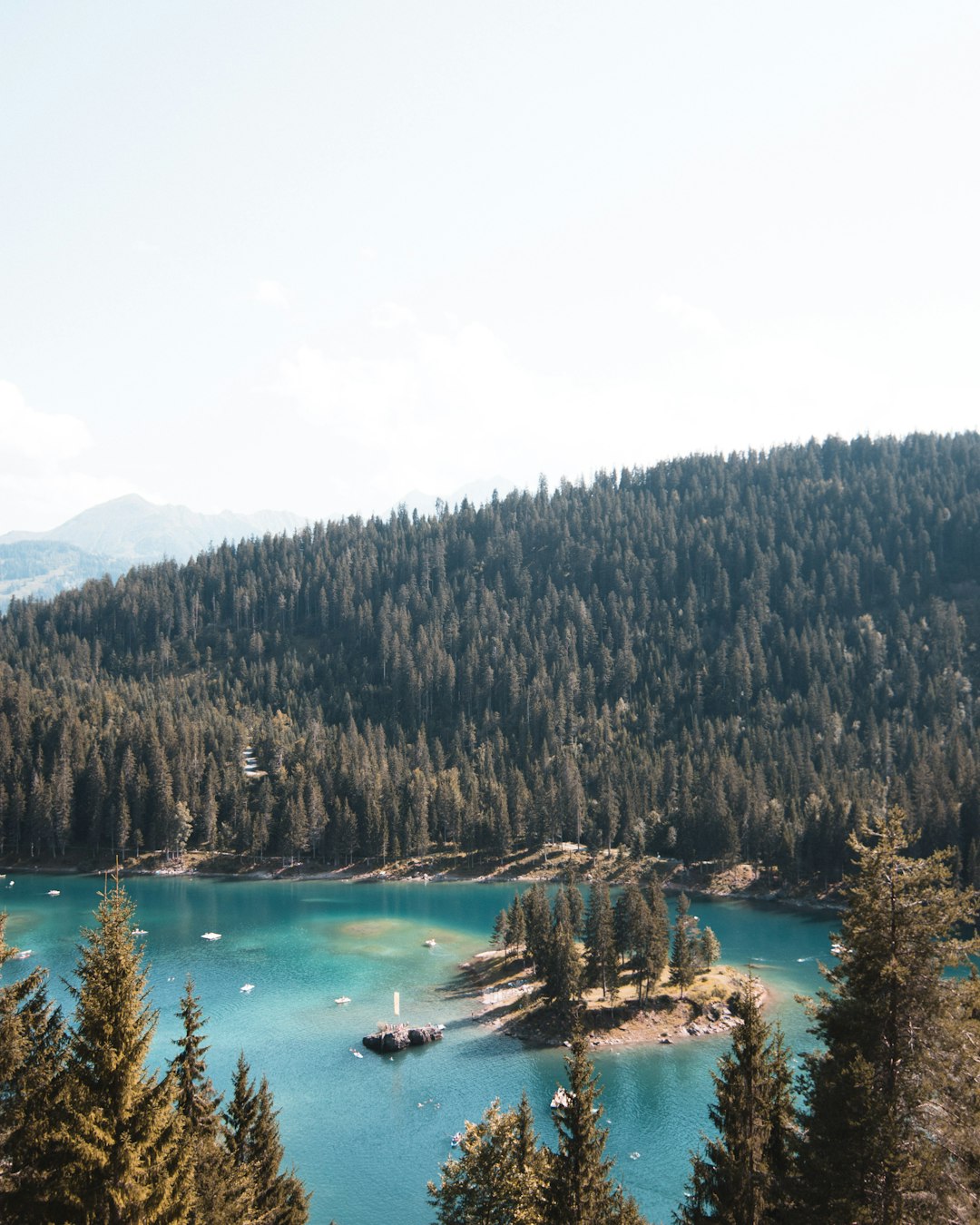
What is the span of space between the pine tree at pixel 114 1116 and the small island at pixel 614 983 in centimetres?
6167

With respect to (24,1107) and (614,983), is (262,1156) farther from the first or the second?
(614,983)

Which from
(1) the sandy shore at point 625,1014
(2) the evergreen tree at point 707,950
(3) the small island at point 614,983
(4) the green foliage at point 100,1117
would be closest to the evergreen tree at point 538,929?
(3) the small island at point 614,983

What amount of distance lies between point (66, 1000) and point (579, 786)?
325 ft

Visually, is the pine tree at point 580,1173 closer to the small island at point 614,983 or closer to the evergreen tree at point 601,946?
the small island at point 614,983

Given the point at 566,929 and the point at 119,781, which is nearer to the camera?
the point at 566,929

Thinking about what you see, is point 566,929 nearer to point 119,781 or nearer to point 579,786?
point 579,786

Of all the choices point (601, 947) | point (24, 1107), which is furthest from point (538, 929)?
point (24, 1107)

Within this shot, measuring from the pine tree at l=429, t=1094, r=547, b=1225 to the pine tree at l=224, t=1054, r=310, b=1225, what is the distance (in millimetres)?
7907

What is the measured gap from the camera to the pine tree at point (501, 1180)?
27.2 metres

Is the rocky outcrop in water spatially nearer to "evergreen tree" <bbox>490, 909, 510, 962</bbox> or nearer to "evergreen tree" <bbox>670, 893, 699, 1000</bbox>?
"evergreen tree" <bbox>490, 909, 510, 962</bbox>

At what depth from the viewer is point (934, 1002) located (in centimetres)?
2044

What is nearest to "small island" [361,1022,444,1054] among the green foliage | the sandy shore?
the sandy shore

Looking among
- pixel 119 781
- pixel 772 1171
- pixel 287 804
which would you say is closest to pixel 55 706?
pixel 119 781

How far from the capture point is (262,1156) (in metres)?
34.8
